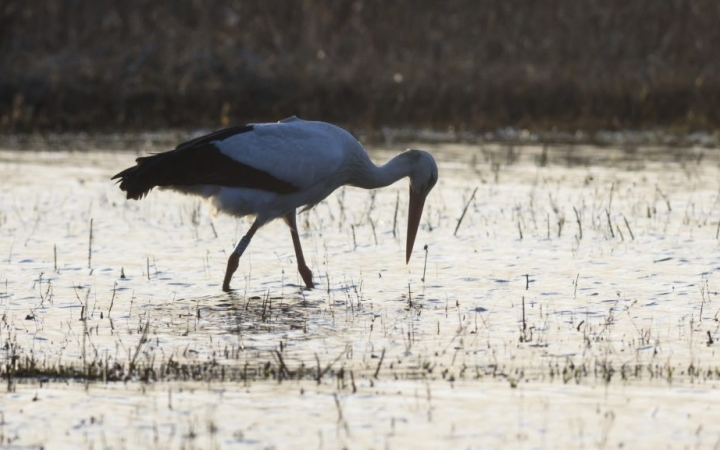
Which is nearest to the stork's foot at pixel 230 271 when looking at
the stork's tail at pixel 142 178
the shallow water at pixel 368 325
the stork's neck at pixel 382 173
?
the shallow water at pixel 368 325

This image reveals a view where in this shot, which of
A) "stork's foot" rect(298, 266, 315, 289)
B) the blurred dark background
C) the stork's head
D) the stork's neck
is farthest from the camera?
the blurred dark background

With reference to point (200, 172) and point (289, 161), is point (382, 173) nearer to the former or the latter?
point (289, 161)

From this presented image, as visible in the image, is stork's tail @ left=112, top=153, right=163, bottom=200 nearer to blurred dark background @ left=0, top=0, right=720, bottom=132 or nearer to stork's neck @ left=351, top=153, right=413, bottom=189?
stork's neck @ left=351, top=153, right=413, bottom=189

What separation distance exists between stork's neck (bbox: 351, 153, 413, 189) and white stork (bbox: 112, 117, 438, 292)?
5cm

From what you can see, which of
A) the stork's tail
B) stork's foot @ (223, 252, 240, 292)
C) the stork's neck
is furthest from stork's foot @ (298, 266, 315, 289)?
the stork's tail

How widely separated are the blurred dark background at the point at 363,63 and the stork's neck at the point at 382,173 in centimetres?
1072

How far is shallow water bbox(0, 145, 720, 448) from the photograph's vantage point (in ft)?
15.8

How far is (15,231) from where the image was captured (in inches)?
400

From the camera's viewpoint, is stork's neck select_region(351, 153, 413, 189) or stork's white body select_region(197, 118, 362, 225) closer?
stork's white body select_region(197, 118, 362, 225)

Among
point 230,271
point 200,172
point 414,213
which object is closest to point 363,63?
point 414,213

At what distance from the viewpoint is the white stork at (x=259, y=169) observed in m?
7.96

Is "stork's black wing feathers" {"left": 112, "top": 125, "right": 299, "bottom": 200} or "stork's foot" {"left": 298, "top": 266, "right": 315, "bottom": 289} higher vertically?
"stork's black wing feathers" {"left": 112, "top": 125, "right": 299, "bottom": 200}

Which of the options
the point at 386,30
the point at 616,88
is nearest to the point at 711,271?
the point at 616,88

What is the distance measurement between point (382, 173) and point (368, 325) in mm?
1870
